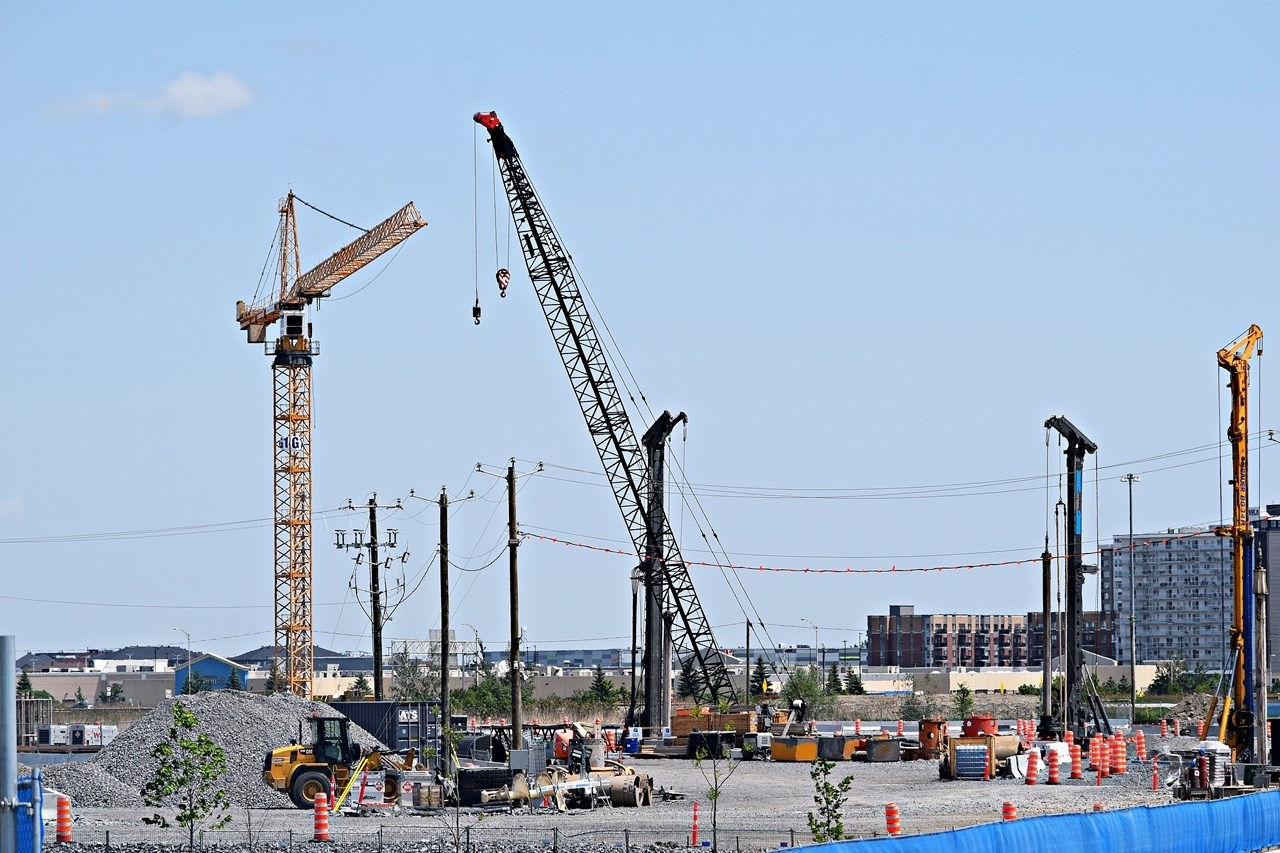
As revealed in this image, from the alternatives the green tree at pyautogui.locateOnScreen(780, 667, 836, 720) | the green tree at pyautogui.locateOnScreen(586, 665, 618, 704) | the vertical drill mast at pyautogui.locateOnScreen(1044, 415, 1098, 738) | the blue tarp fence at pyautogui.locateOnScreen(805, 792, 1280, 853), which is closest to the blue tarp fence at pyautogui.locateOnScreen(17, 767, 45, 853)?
the blue tarp fence at pyautogui.locateOnScreen(805, 792, 1280, 853)

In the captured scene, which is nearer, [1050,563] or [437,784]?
[437,784]

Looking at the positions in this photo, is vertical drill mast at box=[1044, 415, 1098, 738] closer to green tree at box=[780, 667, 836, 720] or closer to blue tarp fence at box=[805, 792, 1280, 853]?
blue tarp fence at box=[805, 792, 1280, 853]

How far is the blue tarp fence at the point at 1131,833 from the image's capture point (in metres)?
23.8

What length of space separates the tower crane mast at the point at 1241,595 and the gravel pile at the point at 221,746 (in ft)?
85.1

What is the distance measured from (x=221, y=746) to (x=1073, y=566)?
3284cm

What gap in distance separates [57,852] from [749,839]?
45.6 ft

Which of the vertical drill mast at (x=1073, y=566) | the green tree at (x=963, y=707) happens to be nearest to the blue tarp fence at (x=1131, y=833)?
the vertical drill mast at (x=1073, y=566)

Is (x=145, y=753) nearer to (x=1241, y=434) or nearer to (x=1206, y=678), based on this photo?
(x=1241, y=434)

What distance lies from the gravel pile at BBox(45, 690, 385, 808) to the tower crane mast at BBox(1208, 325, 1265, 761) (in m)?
26.0

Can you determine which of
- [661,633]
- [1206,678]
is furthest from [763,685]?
[1206,678]

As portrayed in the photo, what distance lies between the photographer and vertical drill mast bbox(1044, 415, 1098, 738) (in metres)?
68.9

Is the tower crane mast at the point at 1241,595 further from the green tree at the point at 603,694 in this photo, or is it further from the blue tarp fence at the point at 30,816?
the green tree at the point at 603,694

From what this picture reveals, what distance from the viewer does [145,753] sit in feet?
187

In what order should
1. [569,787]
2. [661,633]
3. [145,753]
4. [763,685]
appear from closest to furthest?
[569,787] < [145,753] < [661,633] < [763,685]
